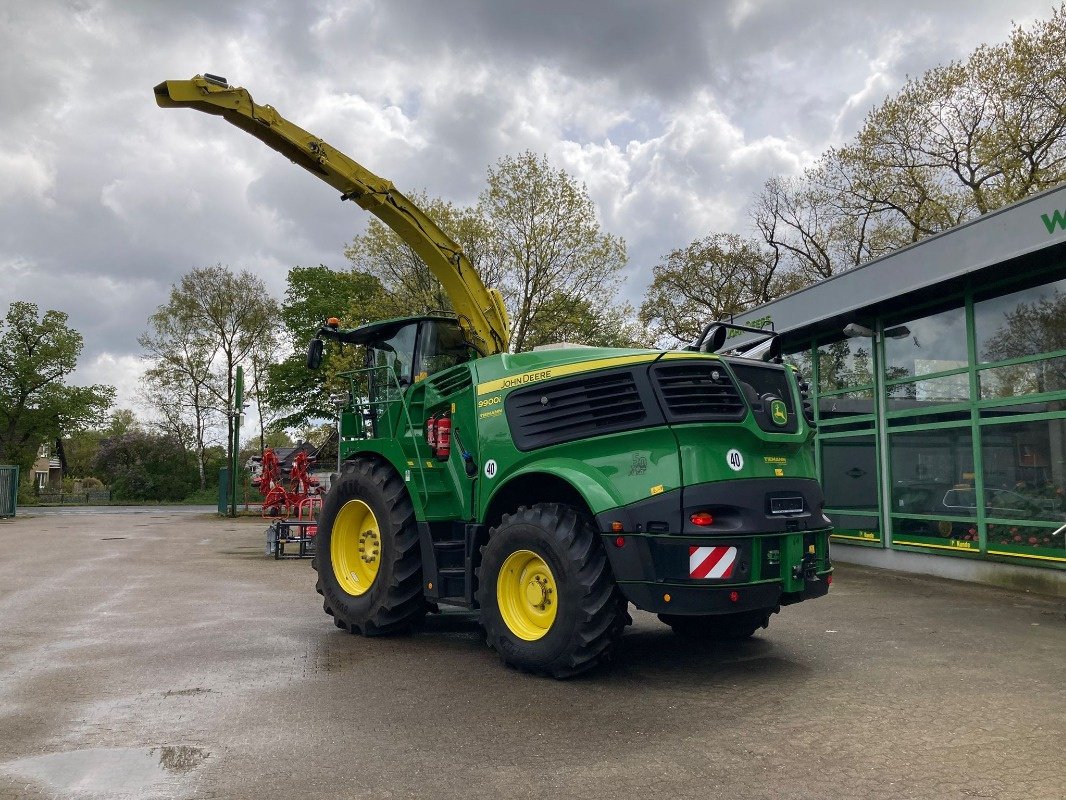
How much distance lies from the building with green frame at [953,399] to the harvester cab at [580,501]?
5165 mm

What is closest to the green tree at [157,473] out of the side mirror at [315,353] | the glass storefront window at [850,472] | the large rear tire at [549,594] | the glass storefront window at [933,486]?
the glass storefront window at [850,472]

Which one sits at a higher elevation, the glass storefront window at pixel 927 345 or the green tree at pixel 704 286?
the green tree at pixel 704 286

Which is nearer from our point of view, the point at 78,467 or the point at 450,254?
the point at 450,254

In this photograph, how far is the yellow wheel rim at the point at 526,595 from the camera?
6176 millimetres

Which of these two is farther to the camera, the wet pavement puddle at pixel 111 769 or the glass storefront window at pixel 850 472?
the glass storefront window at pixel 850 472

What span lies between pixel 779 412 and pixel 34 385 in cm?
5488

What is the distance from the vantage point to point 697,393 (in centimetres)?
593

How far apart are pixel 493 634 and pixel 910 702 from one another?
289 cm

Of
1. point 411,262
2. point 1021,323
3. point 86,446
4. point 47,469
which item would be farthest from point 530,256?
point 47,469

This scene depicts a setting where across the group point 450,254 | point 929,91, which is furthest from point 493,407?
point 929,91

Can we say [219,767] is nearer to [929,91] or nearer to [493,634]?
[493,634]

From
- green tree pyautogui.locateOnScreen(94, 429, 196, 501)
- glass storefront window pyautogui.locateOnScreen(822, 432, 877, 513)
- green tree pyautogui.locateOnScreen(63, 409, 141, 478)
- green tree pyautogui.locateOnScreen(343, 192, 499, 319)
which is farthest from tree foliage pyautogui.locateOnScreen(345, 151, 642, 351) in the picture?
green tree pyautogui.locateOnScreen(63, 409, 141, 478)

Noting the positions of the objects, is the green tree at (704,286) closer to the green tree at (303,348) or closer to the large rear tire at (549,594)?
the green tree at (303,348)

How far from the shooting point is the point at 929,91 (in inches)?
993
